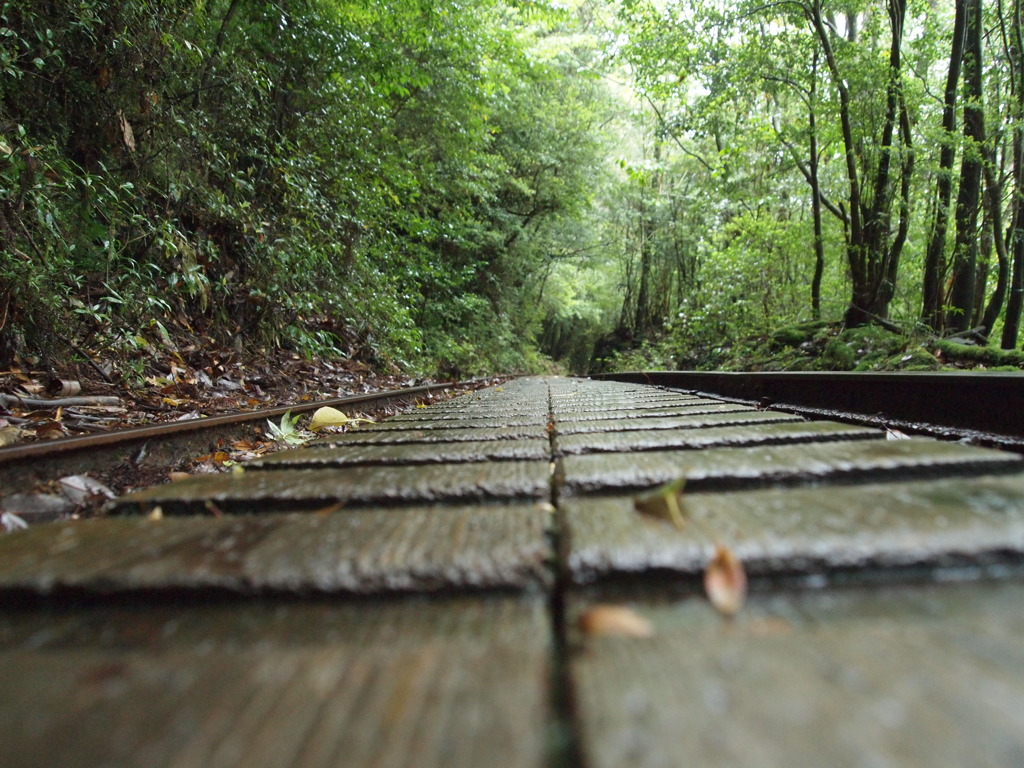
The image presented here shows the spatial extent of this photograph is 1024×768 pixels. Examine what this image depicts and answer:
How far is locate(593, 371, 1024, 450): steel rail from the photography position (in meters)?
1.76

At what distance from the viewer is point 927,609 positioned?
0.51 meters

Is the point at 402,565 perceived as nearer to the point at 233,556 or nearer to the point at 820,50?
the point at 233,556

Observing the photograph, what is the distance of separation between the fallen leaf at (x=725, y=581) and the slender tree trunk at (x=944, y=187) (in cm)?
689

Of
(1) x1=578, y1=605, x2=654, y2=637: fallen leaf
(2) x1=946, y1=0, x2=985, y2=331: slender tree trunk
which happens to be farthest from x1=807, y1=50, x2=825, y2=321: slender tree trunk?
(1) x1=578, y1=605, x2=654, y2=637: fallen leaf

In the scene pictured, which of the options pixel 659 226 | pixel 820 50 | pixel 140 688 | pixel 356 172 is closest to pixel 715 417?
pixel 140 688

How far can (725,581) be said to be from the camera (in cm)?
59

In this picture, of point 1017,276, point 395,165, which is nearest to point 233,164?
point 395,165

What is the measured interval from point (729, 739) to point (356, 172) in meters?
7.98

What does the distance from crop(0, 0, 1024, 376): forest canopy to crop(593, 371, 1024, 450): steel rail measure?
3770mm

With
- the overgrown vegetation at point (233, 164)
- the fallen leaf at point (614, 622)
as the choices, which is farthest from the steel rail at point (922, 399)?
the overgrown vegetation at point (233, 164)

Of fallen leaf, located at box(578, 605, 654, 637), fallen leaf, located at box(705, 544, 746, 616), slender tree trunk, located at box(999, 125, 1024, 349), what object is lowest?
fallen leaf, located at box(578, 605, 654, 637)

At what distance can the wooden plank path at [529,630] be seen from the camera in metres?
0.39

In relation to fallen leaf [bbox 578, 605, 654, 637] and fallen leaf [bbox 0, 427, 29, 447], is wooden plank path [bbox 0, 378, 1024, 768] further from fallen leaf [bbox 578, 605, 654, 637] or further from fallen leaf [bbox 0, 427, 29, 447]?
fallen leaf [bbox 0, 427, 29, 447]

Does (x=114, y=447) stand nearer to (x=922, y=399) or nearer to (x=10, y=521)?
(x=10, y=521)
